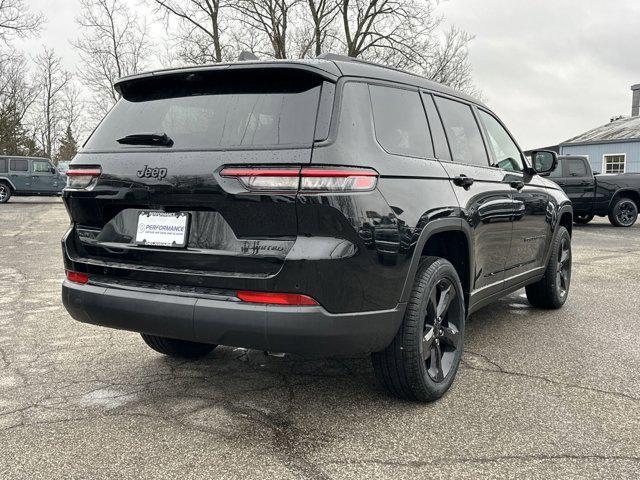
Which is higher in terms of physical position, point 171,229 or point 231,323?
point 171,229

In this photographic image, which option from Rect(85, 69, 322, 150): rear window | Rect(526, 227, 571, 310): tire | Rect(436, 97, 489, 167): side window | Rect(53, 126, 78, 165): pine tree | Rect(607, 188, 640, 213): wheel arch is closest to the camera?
Rect(85, 69, 322, 150): rear window

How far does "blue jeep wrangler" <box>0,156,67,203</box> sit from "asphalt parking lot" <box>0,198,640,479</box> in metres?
20.4

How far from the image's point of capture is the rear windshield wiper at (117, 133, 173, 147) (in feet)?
9.19

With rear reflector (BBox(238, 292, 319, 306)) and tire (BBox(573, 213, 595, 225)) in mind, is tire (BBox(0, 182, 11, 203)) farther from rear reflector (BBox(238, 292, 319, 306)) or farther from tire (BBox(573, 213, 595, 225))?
rear reflector (BBox(238, 292, 319, 306))

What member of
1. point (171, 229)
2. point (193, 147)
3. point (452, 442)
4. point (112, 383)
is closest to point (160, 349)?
point (112, 383)

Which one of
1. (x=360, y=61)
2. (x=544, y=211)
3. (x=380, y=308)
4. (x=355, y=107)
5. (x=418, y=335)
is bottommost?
(x=418, y=335)

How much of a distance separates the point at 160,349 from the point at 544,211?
316 cm

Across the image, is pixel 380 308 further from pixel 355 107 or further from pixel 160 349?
pixel 160 349

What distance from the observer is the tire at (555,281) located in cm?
521

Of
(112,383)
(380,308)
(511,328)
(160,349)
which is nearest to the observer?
(380,308)

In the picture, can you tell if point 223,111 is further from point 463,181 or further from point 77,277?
point 463,181

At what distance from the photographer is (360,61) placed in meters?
3.02

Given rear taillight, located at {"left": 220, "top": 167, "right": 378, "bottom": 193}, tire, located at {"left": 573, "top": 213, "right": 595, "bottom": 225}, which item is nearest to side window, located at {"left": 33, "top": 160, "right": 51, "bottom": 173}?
tire, located at {"left": 573, "top": 213, "right": 595, "bottom": 225}

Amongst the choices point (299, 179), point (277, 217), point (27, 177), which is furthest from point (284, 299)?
point (27, 177)
